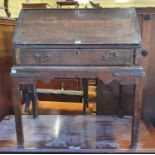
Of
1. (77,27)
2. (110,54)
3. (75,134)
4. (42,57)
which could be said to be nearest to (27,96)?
(75,134)

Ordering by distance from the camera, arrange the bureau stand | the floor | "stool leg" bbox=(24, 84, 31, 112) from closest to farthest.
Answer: the bureau stand
the floor
"stool leg" bbox=(24, 84, 31, 112)

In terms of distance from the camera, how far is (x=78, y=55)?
1402mm

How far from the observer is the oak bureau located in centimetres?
138

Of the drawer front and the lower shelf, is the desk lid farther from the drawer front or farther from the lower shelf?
the lower shelf

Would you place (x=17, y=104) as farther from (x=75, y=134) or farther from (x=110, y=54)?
A: (x=110, y=54)

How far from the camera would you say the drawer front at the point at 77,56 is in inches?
54.7

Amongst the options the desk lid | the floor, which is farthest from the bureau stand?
the floor

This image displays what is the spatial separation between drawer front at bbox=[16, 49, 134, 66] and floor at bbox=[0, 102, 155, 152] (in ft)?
1.94

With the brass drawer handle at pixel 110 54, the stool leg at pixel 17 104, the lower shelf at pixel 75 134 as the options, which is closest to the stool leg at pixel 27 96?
the lower shelf at pixel 75 134

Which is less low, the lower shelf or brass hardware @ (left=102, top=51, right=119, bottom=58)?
brass hardware @ (left=102, top=51, right=119, bottom=58)

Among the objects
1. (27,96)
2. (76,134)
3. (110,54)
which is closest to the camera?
(110,54)

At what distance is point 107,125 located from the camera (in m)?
1.90

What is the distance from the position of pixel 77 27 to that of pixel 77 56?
0.68 ft

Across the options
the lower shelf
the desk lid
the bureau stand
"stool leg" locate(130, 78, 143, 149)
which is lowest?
the lower shelf
